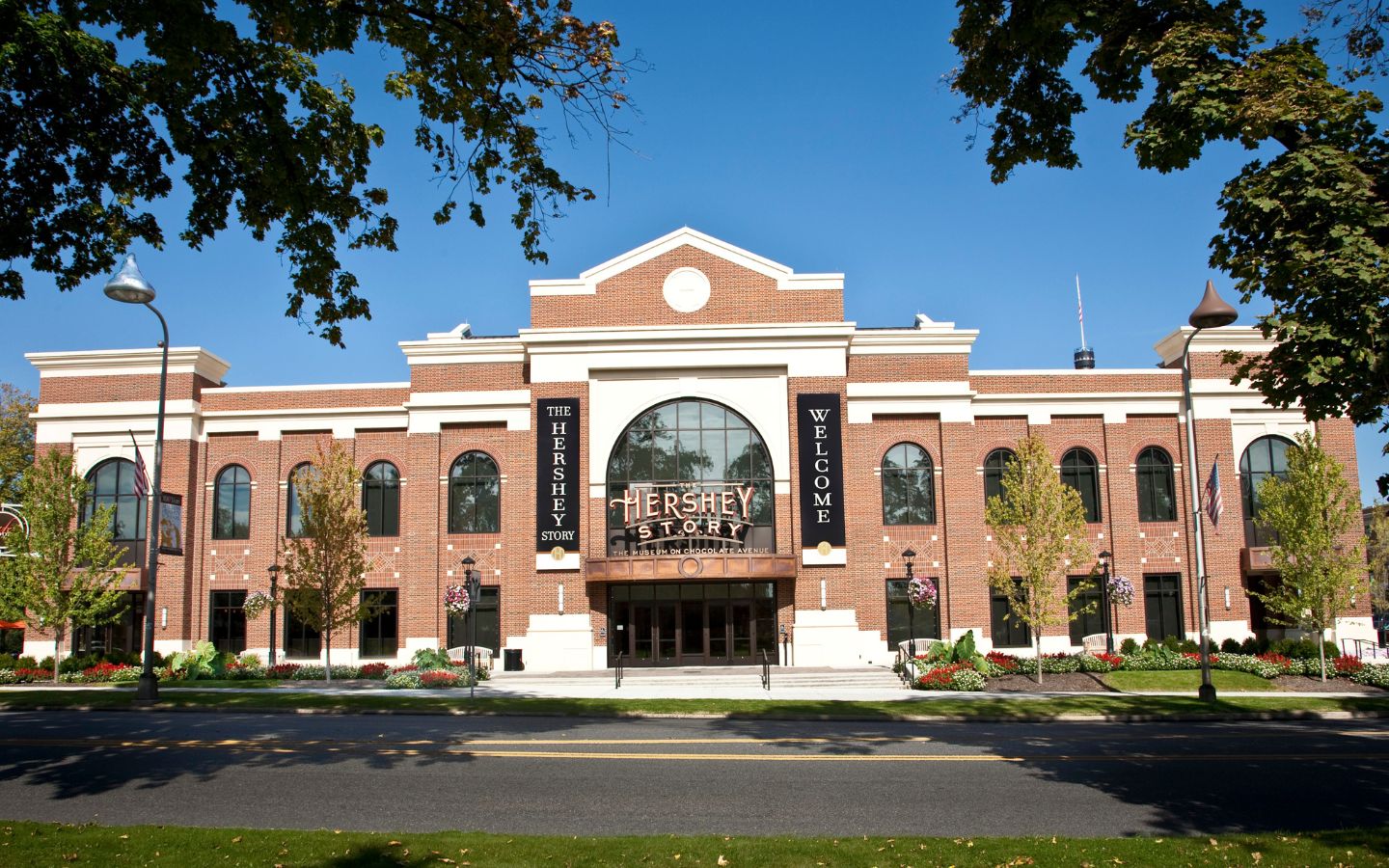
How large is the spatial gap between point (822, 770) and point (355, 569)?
20284 mm

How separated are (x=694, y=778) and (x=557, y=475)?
21.1 m

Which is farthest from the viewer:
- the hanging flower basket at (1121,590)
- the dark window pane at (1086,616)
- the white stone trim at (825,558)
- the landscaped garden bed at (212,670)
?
the dark window pane at (1086,616)

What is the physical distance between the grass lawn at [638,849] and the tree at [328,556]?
1952 cm

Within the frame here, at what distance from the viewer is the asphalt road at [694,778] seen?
10.4 m

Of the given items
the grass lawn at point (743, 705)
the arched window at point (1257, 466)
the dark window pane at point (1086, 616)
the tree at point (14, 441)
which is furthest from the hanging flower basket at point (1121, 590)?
the tree at point (14, 441)

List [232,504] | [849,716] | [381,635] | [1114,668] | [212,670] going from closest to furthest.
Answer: [849,716]
[1114,668]
[212,670]
[381,635]
[232,504]

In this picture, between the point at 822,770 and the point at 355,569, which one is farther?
the point at 355,569

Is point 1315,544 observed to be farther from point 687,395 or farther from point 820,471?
point 687,395

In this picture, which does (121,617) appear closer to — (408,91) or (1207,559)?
(408,91)

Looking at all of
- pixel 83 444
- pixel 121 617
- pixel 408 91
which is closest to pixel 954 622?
pixel 408 91

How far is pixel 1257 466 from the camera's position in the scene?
34.6 m

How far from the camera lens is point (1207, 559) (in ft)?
110

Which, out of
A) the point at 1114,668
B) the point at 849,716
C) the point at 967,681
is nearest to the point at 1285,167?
the point at 849,716

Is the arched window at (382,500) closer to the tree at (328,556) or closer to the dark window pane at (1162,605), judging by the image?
the tree at (328,556)
